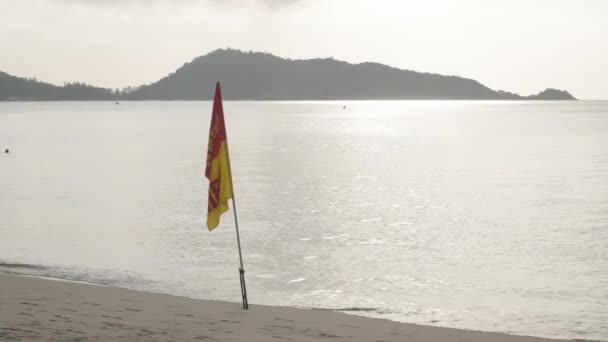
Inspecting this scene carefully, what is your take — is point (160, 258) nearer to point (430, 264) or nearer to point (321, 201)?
point (430, 264)

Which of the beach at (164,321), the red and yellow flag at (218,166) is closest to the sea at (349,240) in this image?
the beach at (164,321)

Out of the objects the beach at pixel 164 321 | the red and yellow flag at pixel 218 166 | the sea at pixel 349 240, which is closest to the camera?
the beach at pixel 164 321

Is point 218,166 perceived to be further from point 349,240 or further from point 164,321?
point 349,240

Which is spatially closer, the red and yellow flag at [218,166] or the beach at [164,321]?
the beach at [164,321]

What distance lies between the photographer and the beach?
13.1 m

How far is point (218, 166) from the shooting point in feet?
52.0

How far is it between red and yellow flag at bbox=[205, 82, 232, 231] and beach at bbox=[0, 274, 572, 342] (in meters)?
2.15

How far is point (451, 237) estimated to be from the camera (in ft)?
105

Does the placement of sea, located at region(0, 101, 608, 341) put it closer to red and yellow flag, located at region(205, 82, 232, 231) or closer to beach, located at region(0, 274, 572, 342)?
beach, located at region(0, 274, 572, 342)

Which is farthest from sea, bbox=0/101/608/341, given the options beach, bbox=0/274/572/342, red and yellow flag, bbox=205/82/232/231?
red and yellow flag, bbox=205/82/232/231

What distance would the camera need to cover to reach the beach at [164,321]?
43.0ft

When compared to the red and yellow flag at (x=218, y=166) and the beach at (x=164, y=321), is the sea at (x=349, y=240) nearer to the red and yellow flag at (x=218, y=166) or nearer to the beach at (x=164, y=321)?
the beach at (x=164, y=321)

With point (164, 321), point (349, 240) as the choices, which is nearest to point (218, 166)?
point (164, 321)

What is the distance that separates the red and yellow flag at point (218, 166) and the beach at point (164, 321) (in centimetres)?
215
